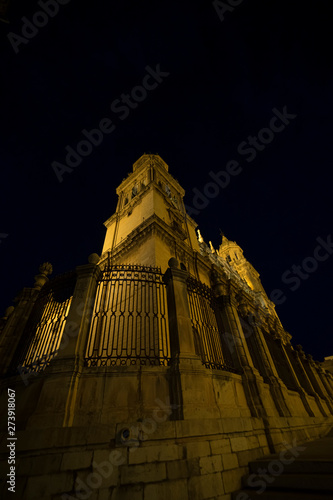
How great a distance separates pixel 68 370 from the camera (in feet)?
15.8

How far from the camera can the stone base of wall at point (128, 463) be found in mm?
3410

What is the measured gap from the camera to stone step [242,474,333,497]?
3592mm

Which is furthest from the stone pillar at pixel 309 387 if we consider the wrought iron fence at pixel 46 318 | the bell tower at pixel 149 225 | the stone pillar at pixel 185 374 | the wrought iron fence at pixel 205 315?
the wrought iron fence at pixel 46 318

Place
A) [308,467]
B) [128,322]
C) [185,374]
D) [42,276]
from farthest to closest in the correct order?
1. [42,276]
2. [128,322]
3. [185,374]
4. [308,467]

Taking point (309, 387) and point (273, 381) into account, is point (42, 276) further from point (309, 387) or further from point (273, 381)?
point (309, 387)

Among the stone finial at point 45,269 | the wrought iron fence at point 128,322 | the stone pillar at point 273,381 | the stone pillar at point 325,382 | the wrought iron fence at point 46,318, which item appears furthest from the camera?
the stone pillar at point 325,382

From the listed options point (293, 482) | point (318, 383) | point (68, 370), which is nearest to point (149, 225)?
point (68, 370)

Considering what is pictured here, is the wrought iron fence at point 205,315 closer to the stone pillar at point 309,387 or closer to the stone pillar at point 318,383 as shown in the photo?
the stone pillar at point 309,387

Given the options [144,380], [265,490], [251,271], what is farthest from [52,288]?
[251,271]

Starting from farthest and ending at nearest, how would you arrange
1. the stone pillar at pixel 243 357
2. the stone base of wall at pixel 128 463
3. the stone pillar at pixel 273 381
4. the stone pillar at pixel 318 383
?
the stone pillar at pixel 318 383 < the stone pillar at pixel 273 381 < the stone pillar at pixel 243 357 < the stone base of wall at pixel 128 463

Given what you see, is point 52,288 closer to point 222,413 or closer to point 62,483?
point 62,483

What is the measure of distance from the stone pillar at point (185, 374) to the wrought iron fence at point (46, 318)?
346cm

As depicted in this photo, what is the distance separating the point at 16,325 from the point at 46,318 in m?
1.07

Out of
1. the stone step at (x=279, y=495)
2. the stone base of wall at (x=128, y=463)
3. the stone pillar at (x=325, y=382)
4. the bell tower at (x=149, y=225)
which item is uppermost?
the bell tower at (x=149, y=225)
